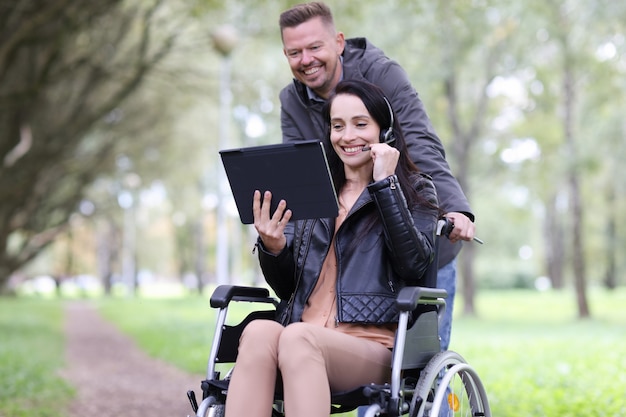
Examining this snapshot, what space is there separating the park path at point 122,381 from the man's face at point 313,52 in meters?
3.89

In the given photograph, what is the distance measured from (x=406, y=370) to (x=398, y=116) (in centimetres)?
106

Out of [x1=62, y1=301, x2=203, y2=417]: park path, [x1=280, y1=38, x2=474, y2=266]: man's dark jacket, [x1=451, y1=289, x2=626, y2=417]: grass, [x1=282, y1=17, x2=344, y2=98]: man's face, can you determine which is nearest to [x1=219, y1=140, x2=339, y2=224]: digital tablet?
[x1=280, y1=38, x2=474, y2=266]: man's dark jacket

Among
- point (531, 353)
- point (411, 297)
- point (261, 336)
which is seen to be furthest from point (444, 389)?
point (531, 353)

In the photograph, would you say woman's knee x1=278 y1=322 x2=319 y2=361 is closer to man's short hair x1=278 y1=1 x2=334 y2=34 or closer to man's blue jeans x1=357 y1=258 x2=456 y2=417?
man's blue jeans x1=357 y1=258 x2=456 y2=417

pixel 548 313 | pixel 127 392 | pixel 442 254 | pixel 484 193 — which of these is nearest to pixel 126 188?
pixel 484 193

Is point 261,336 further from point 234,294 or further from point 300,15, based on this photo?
point 300,15

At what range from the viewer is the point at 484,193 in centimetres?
2770

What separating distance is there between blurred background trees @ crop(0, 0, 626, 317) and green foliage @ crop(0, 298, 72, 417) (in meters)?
2.03

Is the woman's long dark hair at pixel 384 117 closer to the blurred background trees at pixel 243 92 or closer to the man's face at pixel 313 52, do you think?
the man's face at pixel 313 52

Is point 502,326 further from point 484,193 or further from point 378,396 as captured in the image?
point 378,396

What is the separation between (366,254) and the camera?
3.19 metres

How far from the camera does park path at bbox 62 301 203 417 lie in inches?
293

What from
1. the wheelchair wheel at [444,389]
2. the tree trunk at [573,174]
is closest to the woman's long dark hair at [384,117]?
the wheelchair wheel at [444,389]

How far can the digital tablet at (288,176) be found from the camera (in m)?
2.95
